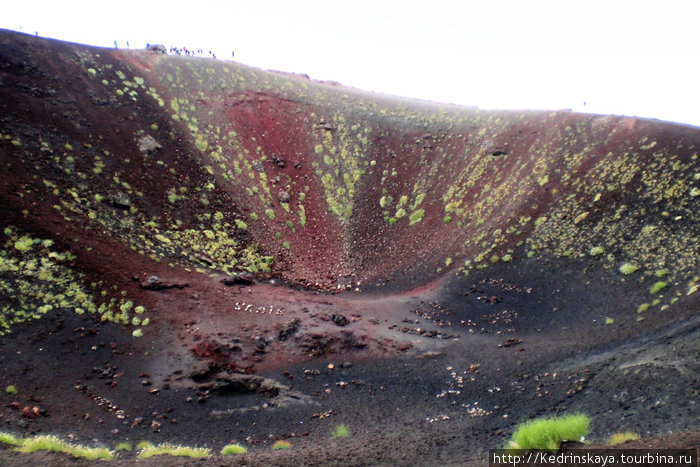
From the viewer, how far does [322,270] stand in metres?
30.3

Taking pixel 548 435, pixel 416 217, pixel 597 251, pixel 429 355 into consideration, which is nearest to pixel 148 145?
pixel 416 217

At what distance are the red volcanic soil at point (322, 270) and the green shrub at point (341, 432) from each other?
31cm

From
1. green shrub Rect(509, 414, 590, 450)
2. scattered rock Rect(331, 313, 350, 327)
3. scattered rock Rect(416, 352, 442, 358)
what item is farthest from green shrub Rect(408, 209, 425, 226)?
green shrub Rect(509, 414, 590, 450)

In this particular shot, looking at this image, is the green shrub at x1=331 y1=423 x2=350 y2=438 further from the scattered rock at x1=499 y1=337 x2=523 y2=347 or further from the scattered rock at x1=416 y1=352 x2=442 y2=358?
the scattered rock at x1=499 y1=337 x2=523 y2=347

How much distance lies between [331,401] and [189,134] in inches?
1056

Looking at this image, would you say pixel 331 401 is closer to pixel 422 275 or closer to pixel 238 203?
pixel 422 275

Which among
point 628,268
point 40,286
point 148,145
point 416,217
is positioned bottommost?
point 40,286

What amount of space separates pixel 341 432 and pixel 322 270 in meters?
16.4

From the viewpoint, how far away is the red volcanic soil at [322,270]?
1476 centimetres

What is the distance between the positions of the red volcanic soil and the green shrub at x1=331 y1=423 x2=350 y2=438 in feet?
1.03

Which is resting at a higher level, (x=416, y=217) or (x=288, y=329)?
(x=416, y=217)

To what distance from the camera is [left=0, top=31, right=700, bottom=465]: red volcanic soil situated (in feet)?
48.4

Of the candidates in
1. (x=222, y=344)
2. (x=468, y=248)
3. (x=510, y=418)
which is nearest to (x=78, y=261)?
(x=222, y=344)

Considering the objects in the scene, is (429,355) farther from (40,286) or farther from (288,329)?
(40,286)
